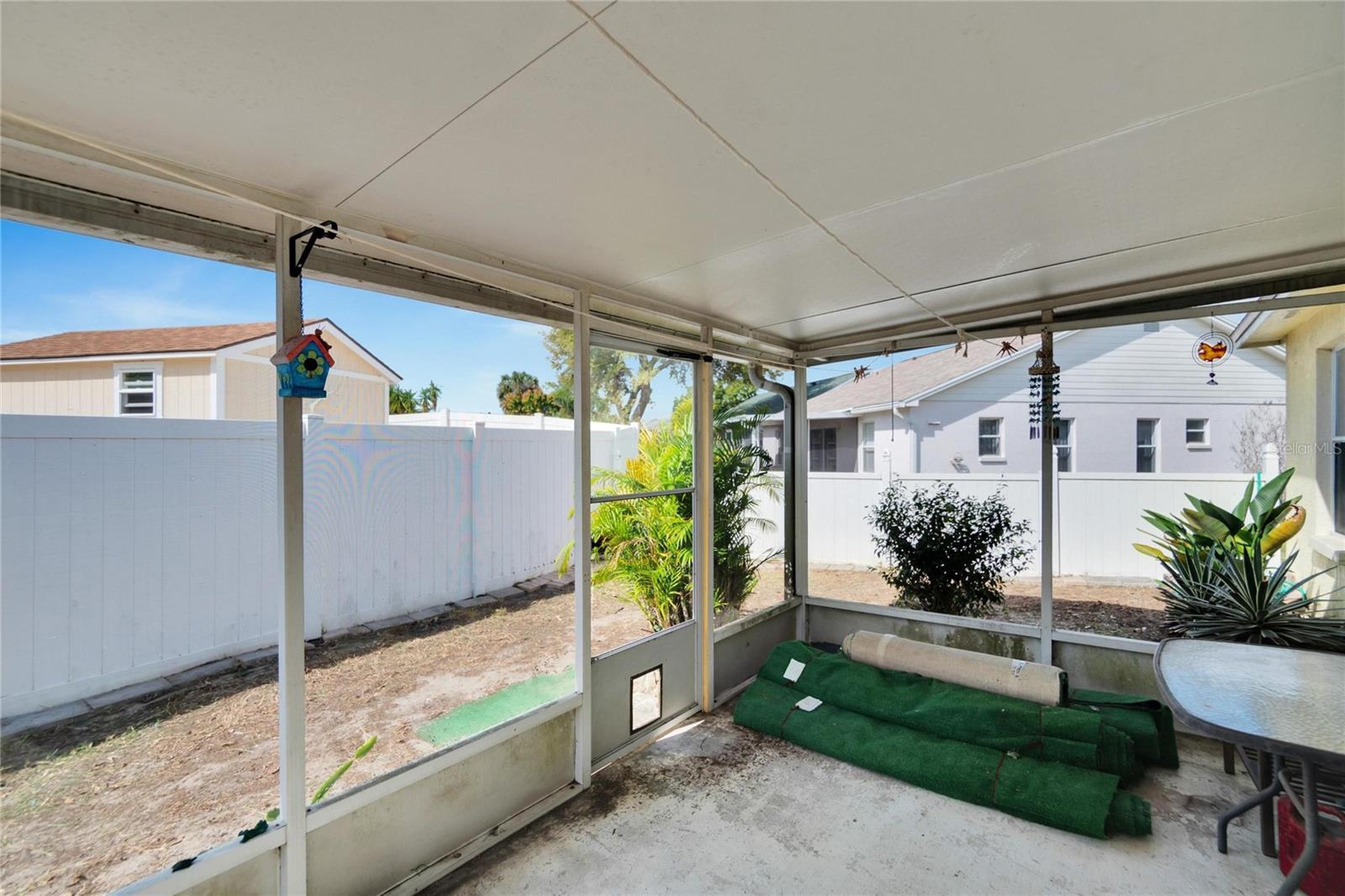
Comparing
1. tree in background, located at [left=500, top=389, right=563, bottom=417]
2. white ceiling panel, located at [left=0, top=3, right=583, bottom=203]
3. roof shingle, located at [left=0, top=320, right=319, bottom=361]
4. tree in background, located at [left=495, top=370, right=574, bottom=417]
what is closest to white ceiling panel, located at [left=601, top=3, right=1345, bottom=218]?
white ceiling panel, located at [left=0, top=3, right=583, bottom=203]

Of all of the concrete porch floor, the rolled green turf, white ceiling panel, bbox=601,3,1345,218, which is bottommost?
the concrete porch floor

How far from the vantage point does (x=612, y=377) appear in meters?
2.96

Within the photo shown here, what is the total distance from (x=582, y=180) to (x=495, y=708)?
226 centimetres

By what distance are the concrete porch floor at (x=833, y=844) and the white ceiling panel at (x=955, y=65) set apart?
2508mm

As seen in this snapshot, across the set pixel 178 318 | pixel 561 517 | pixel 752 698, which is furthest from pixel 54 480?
pixel 752 698

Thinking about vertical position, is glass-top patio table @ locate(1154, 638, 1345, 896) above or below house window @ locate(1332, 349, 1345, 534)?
below

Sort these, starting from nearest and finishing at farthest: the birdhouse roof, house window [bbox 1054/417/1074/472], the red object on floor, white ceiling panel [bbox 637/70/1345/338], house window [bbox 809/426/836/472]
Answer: white ceiling panel [bbox 637/70/1345/338]
the birdhouse roof
the red object on floor
house window [bbox 1054/417/1074/472]
house window [bbox 809/426/836/472]

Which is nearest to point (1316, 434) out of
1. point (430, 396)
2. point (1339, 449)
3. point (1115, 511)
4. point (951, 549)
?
point (1339, 449)

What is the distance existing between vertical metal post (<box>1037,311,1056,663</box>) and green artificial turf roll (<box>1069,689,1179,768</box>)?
1.65ft

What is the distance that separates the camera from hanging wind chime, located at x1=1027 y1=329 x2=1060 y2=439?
330 centimetres

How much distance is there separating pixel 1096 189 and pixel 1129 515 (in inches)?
131

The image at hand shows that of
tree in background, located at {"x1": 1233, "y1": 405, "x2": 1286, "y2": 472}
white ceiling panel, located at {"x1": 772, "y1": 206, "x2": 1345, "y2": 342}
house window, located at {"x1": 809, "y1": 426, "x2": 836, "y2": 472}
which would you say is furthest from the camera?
house window, located at {"x1": 809, "y1": 426, "x2": 836, "y2": 472}

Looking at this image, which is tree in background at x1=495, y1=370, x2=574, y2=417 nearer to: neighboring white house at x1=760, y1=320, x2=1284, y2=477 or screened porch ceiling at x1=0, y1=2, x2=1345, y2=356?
screened porch ceiling at x1=0, y1=2, x2=1345, y2=356

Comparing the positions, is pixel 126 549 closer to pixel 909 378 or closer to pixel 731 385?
pixel 731 385
